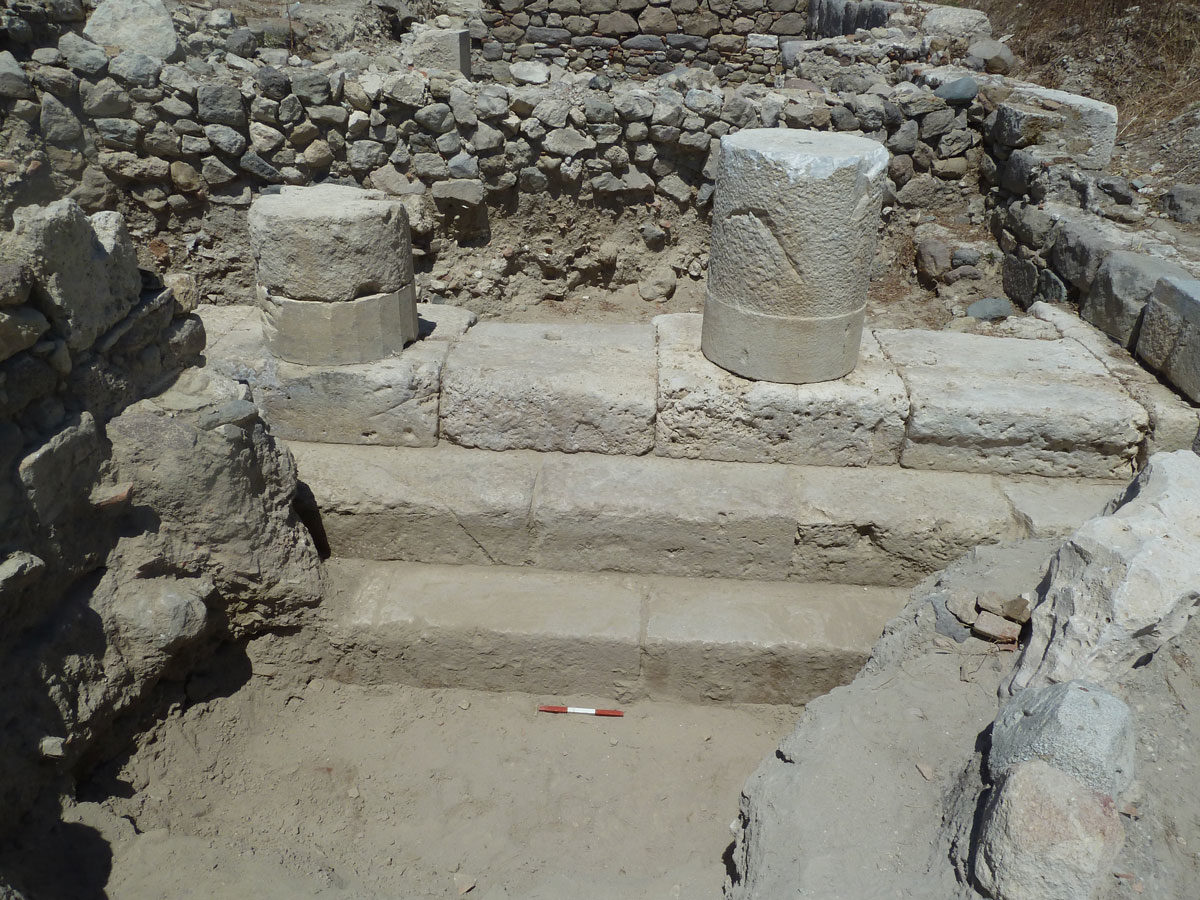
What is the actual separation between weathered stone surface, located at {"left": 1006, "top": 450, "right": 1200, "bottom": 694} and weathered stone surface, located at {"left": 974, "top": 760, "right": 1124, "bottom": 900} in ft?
2.22

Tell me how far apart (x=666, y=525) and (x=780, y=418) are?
884 millimetres

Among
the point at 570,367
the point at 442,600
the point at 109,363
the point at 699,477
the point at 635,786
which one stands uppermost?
the point at 109,363

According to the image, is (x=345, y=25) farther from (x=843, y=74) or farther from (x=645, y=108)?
(x=843, y=74)

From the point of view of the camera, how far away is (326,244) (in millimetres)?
4480

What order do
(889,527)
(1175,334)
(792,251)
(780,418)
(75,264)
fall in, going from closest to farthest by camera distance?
(75,264)
(889,527)
(792,251)
(780,418)
(1175,334)

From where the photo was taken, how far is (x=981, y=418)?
14.9 feet

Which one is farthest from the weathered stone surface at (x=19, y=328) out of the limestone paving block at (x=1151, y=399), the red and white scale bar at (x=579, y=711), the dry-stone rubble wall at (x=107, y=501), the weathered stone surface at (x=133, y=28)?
the weathered stone surface at (x=133, y=28)

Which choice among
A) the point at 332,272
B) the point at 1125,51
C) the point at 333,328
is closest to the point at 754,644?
the point at 333,328

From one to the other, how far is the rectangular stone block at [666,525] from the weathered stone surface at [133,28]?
536 cm

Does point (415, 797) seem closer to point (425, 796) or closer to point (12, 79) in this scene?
point (425, 796)

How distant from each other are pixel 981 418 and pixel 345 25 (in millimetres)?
9277

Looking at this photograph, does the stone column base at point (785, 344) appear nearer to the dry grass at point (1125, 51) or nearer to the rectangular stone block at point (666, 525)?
the rectangular stone block at point (666, 525)

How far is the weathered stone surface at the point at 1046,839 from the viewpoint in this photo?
227 centimetres

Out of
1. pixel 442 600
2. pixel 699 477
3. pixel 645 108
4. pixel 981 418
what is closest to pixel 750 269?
pixel 699 477
